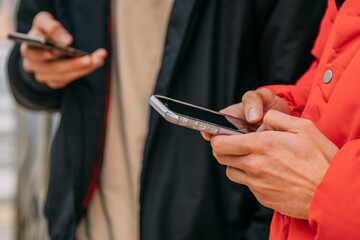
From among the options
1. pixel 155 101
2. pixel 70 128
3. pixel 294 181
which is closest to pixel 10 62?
pixel 70 128

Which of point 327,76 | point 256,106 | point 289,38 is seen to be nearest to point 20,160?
point 289,38

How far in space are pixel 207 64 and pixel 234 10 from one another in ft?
0.45

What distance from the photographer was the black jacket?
88 cm

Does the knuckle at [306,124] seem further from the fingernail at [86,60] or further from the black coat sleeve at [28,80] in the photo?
the black coat sleeve at [28,80]

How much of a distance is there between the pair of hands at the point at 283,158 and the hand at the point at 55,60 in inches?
19.9

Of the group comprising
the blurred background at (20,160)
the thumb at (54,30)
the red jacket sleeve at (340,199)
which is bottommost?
the blurred background at (20,160)

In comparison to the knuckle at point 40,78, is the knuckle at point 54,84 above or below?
below

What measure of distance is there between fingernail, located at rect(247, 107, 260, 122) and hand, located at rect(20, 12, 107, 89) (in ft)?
1.56

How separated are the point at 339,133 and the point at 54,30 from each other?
75cm

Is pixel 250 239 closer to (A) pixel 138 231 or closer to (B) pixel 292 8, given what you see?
(A) pixel 138 231

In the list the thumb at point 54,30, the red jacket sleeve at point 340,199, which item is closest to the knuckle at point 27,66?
the thumb at point 54,30

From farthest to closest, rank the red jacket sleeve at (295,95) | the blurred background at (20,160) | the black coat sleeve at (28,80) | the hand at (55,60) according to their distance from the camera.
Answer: the blurred background at (20,160) → the black coat sleeve at (28,80) → the hand at (55,60) → the red jacket sleeve at (295,95)

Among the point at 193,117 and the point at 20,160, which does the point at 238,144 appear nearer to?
the point at 193,117

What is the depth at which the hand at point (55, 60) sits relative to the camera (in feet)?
3.17
